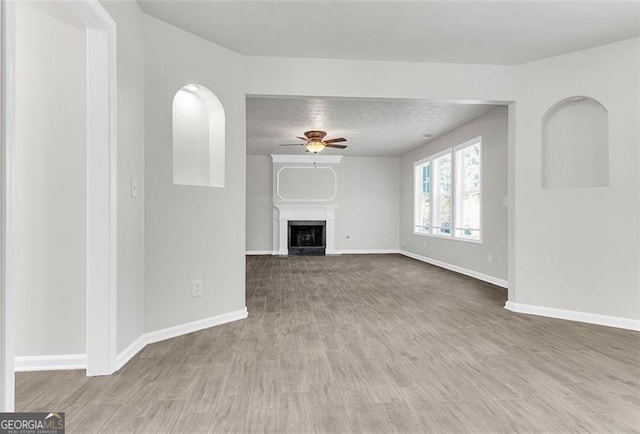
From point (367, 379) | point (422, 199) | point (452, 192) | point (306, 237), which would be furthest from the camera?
point (306, 237)

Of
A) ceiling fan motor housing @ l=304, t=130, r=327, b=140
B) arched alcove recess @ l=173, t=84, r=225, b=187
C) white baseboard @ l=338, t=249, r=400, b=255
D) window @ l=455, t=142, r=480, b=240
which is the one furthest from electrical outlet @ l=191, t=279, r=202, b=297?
white baseboard @ l=338, t=249, r=400, b=255

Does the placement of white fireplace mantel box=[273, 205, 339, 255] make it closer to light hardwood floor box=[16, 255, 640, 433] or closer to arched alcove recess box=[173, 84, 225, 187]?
light hardwood floor box=[16, 255, 640, 433]

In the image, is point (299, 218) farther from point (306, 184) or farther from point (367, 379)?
point (367, 379)

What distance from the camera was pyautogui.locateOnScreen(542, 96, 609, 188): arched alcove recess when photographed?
3795 mm

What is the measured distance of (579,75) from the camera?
3734 mm

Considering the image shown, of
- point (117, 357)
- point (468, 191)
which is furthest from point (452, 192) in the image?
→ point (117, 357)

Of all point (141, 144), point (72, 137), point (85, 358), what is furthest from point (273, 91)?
point (85, 358)

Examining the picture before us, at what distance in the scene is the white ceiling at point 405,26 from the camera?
288 cm

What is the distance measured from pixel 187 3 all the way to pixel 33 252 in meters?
2.10

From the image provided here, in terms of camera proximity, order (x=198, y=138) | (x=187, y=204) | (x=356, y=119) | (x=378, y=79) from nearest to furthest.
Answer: (x=187, y=204) → (x=198, y=138) → (x=378, y=79) → (x=356, y=119)

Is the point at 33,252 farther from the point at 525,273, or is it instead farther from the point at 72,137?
the point at 525,273

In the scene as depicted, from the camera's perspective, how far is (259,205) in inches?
395

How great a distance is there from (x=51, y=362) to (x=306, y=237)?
7.87 m

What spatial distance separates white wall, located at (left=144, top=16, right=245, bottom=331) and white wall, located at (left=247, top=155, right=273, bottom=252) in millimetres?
6235
